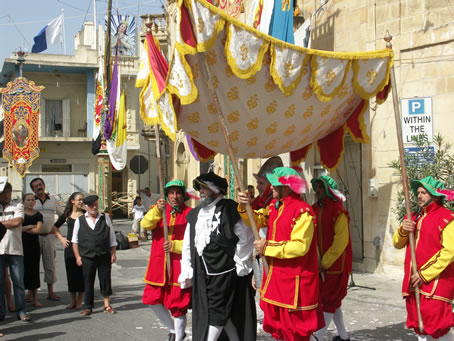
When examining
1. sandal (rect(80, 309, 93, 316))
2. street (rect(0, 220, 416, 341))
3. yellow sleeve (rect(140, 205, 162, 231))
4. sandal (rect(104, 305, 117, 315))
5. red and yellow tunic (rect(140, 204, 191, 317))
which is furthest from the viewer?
sandal (rect(104, 305, 117, 315))

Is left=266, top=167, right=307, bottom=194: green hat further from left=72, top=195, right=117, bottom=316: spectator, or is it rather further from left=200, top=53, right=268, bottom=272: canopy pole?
left=72, top=195, right=117, bottom=316: spectator

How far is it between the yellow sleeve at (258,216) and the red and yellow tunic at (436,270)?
1609 mm

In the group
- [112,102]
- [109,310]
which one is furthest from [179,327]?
[112,102]

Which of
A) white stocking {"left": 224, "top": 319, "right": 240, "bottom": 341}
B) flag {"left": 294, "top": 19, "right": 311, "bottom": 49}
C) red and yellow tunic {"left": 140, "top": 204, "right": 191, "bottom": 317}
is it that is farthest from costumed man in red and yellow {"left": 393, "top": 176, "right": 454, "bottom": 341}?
flag {"left": 294, "top": 19, "right": 311, "bottom": 49}

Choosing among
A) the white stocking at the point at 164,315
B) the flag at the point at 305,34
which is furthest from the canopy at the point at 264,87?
the flag at the point at 305,34

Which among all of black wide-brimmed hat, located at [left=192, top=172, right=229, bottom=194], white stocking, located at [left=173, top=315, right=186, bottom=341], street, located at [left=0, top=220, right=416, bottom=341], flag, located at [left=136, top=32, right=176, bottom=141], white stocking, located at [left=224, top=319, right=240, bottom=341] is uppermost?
flag, located at [left=136, top=32, right=176, bottom=141]

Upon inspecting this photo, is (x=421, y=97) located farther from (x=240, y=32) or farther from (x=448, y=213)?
(x=240, y=32)

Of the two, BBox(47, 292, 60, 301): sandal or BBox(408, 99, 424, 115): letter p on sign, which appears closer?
BBox(47, 292, 60, 301): sandal

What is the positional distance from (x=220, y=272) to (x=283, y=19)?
7.29 m

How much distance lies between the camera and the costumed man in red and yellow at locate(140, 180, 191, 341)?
238 inches

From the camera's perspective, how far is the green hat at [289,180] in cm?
499

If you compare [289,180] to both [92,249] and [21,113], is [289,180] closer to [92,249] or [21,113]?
[92,249]

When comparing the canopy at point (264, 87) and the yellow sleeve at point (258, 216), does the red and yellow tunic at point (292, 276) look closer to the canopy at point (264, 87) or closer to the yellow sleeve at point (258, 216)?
the yellow sleeve at point (258, 216)

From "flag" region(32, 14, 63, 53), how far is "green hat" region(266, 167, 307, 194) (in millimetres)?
25351
